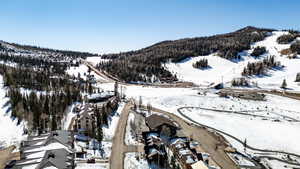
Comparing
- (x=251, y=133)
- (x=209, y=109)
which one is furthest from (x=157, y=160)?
(x=209, y=109)

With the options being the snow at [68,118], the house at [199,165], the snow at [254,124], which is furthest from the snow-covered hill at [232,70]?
the house at [199,165]

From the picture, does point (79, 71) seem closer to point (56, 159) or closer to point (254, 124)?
point (254, 124)

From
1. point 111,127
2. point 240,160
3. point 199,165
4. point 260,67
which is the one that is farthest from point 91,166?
point 260,67

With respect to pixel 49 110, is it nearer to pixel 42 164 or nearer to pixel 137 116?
pixel 137 116

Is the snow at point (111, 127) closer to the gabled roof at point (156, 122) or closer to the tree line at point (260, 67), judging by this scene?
the gabled roof at point (156, 122)

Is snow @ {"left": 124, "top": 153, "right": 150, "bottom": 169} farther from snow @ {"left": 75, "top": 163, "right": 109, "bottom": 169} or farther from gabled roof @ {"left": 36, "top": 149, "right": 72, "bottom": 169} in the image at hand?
gabled roof @ {"left": 36, "top": 149, "right": 72, "bottom": 169}

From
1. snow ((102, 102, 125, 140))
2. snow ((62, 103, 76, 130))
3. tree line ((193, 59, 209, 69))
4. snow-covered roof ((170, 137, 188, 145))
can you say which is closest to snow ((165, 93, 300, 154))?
snow-covered roof ((170, 137, 188, 145))
